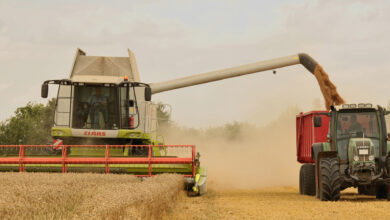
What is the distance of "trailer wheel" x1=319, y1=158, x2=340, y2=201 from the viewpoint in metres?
13.2

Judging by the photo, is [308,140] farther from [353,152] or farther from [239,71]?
[239,71]

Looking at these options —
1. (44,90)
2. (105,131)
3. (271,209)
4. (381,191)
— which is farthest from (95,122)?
(381,191)

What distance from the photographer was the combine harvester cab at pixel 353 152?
13.3m

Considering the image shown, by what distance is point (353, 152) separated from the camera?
13664mm

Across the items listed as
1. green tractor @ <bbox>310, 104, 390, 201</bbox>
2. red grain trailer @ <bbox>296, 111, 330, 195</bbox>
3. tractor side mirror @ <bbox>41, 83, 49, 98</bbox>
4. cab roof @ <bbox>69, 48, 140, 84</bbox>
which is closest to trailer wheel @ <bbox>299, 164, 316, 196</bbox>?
red grain trailer @ <bbox>296, 111, 330, 195</bbox>

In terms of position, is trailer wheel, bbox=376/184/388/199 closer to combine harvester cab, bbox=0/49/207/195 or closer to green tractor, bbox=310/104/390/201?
green tractor, bbox=310/104/390/201

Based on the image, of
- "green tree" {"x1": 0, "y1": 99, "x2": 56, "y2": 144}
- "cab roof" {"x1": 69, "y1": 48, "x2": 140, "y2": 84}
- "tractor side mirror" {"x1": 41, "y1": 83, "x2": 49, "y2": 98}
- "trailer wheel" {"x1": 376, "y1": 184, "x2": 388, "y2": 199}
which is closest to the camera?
"trailer wheel" {"x1": 376, "y1": 184, "x2": 388, "y2": 199}

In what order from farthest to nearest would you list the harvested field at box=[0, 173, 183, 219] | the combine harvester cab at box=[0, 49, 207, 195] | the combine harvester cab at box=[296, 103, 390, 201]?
1. the combine harvester cab at box=[0, 49, 207, 195]
2. the combine harvester cab at box=[296, 103, 390, 201]
3. the harvested field at box=[0, 173, 183, 219]

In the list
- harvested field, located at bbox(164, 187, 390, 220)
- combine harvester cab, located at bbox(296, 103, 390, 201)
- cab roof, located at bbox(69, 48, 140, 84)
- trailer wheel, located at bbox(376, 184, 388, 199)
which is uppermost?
cab roof, located at bbox(69, 48, 140, 84)

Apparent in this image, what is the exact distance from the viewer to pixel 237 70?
2145 centimetres

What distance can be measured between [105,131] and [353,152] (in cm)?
637

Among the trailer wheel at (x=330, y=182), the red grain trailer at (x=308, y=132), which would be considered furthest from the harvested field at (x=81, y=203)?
the red grain trailer at (x=308, y=132)

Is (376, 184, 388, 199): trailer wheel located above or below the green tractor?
below

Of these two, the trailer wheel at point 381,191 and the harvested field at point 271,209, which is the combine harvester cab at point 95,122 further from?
the trailer wheel at point 381,191
